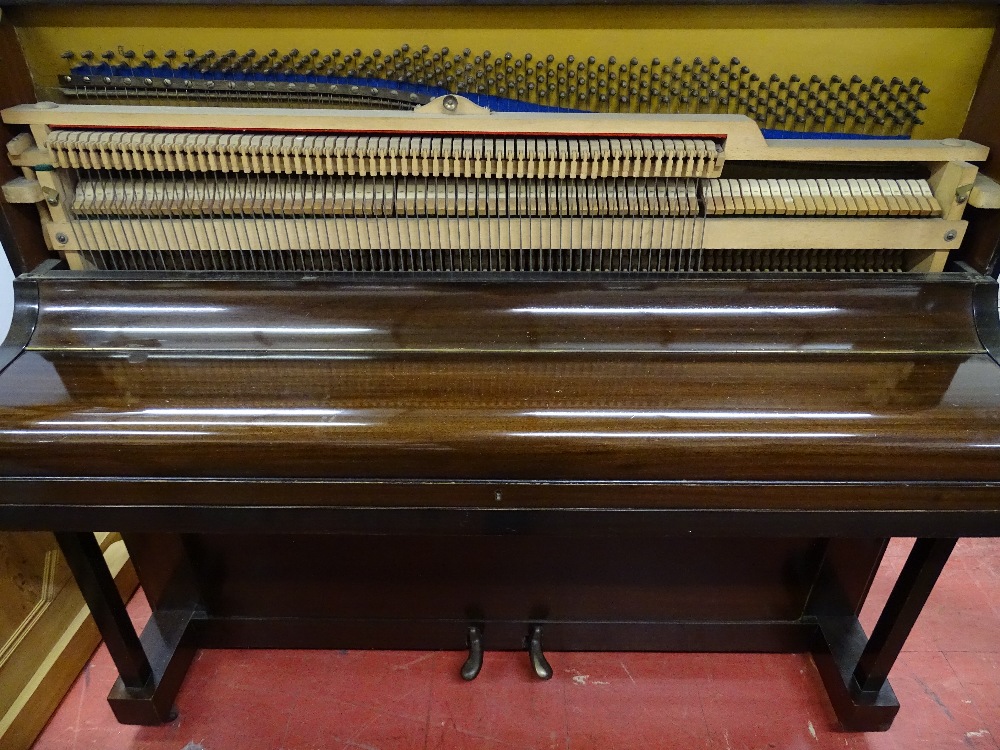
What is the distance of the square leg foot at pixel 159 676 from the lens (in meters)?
1.67

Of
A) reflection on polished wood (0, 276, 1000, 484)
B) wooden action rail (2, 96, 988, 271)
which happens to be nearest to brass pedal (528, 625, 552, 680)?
reflection on polished wood (0, 276, 1000, 484)

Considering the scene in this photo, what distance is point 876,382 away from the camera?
119 cm

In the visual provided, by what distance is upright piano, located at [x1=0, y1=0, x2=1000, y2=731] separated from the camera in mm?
1138

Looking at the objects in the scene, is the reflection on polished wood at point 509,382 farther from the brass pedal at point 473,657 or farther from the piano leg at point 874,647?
the brass pedal at point 473,657

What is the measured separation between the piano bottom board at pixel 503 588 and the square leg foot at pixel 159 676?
50 mm

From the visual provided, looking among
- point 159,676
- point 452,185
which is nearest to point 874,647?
point 452,185

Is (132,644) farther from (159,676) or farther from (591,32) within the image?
(591,32)

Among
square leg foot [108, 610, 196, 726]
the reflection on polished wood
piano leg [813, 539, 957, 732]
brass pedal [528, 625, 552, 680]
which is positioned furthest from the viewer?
brass pedal [528, 625, 552, 680]

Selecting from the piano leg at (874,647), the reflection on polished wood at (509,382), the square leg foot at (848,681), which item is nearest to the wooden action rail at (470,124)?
the reflection on polished wood at (509,382)

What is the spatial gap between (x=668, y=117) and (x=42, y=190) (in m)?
1.21

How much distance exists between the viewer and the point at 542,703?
70.1 inches

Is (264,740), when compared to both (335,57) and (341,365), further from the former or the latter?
(335,57)

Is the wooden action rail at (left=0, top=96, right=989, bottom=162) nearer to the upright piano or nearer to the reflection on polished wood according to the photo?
the upright piano

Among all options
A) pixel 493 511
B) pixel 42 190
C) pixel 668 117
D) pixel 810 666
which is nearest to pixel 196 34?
pixel 42 190
